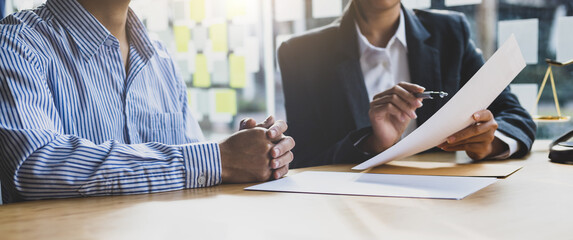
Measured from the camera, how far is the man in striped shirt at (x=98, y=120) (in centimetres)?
101

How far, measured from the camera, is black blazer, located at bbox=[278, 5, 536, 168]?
6.84ft

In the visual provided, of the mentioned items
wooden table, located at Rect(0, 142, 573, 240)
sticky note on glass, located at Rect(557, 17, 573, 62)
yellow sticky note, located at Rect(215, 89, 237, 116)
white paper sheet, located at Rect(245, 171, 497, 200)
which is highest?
sticky note on glass, located at Rect(557, 17, 573, 62)

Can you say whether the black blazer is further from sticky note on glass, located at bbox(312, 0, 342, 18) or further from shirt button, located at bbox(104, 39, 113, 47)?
shirt button, located at bbox(104, 39, 113, 47)

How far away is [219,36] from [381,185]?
259cm

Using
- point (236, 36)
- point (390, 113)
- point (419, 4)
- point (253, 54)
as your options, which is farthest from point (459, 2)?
point (236, 36)

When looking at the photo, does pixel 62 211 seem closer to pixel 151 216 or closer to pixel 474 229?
pixel 151 216

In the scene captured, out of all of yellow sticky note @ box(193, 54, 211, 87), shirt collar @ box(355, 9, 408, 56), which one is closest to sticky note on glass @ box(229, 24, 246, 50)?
yellow sticky note @ box(193, 54, 211, 87)

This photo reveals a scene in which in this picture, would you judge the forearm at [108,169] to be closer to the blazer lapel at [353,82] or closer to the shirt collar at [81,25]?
the shirt collar at [81,25]

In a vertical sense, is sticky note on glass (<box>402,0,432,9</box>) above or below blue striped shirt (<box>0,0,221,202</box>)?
above

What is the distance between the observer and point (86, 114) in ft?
4.62

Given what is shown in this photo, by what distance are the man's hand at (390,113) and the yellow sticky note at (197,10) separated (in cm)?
218

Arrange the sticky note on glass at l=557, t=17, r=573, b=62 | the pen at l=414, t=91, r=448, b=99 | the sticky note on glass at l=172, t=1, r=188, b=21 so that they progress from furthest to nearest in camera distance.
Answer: the sticky note on glass at l=172, t=1, r=188, b=21 < the sticky note on glass at l=557, t=17, r=573, b=62 < the pen at l=414, t=91, r=448, b=99

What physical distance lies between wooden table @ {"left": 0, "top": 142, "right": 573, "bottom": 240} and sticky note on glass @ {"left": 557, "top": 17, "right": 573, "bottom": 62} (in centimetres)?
145

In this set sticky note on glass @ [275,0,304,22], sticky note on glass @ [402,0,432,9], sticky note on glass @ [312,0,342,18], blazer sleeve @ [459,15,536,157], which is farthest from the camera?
sticky note on glass @ [275,0,304,22]
